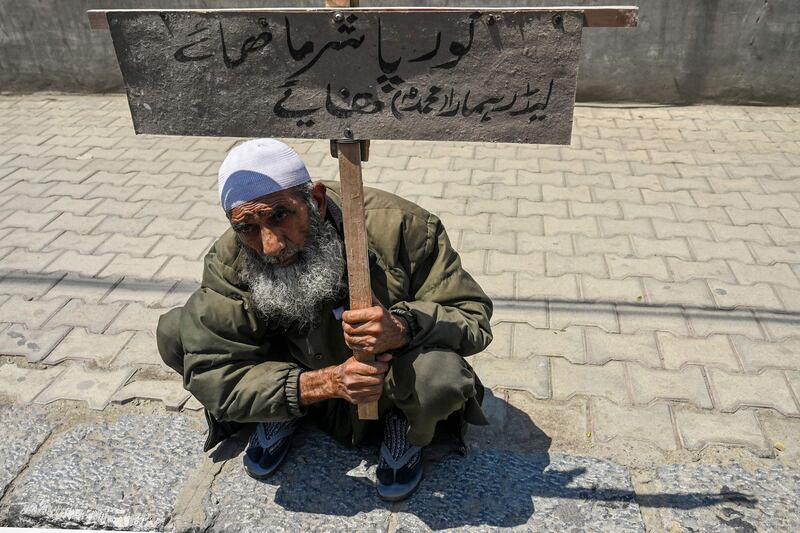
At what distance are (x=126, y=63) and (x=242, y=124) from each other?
0.36 meters

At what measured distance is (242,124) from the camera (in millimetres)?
1922

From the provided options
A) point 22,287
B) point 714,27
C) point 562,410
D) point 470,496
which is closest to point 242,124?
point 470,496

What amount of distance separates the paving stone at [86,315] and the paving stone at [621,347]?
2547 mm

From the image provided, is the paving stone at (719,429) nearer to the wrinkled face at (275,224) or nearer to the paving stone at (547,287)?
the paving stone at (547,287)

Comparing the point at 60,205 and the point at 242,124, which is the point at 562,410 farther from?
the point at 60,205

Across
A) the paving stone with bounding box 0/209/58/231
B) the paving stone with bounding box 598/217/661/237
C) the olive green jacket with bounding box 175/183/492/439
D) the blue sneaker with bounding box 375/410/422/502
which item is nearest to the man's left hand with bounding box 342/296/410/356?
the olive green jacket with bounding box 175/183/492/439

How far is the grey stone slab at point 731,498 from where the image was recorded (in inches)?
91.8

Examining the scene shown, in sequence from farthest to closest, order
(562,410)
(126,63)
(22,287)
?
1. (22,287)
2. (562,410)
3. (126,63)

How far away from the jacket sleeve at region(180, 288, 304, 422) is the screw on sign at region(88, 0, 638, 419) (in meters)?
0.56

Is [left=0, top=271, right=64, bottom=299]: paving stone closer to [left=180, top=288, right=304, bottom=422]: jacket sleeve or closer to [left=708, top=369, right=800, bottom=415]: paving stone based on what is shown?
[left=180, top=288, right=304, bottom=422]: jacket sleeve

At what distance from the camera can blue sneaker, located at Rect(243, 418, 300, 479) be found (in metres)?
2.60

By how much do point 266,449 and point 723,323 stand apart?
2346 millimetres

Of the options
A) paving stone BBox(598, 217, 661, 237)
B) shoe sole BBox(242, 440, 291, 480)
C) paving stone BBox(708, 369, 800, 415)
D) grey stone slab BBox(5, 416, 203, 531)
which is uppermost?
shoe sole BBox(242, 440, 291, 480)

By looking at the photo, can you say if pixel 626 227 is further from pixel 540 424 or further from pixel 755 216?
pixel 540 424
